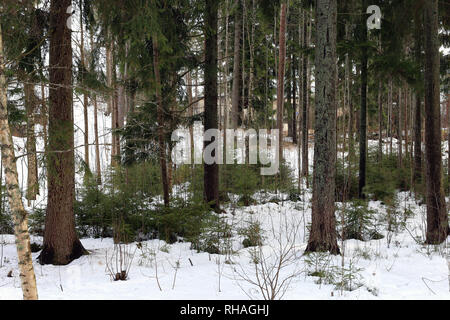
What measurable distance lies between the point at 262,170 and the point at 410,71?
21.1 ft

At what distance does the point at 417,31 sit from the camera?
780cm

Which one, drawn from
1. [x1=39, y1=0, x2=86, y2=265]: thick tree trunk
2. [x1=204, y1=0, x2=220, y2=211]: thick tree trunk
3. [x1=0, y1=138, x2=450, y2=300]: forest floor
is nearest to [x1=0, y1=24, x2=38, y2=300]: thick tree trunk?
[x1=0, y1=138, x2=450, y2=300]: forest floor

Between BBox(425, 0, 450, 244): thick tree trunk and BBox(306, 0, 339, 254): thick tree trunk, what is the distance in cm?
216

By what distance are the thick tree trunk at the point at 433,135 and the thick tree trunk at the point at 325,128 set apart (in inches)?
85.0

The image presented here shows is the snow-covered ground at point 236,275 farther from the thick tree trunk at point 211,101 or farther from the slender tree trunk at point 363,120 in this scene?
the slender tree trunk at point 363,120

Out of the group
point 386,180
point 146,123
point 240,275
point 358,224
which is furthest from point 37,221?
point 386,180

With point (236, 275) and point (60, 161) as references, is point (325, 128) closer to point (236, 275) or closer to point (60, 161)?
point (236, 275)

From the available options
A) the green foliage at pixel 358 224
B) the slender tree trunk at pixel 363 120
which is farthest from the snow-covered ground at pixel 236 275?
the slender tree trunk at pixel 363 120

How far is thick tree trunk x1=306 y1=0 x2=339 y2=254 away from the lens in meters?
5.31

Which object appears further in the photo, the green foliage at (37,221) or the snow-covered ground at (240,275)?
the green foliage at (37,221)

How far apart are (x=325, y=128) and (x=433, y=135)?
2437mm

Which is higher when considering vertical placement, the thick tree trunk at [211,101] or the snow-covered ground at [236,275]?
the thick tree trunk at [211,101]

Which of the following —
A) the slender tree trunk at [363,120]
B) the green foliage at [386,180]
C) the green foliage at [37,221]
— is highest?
the slender tree trunk at [363,120]

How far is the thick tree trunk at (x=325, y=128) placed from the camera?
17.4 feet
